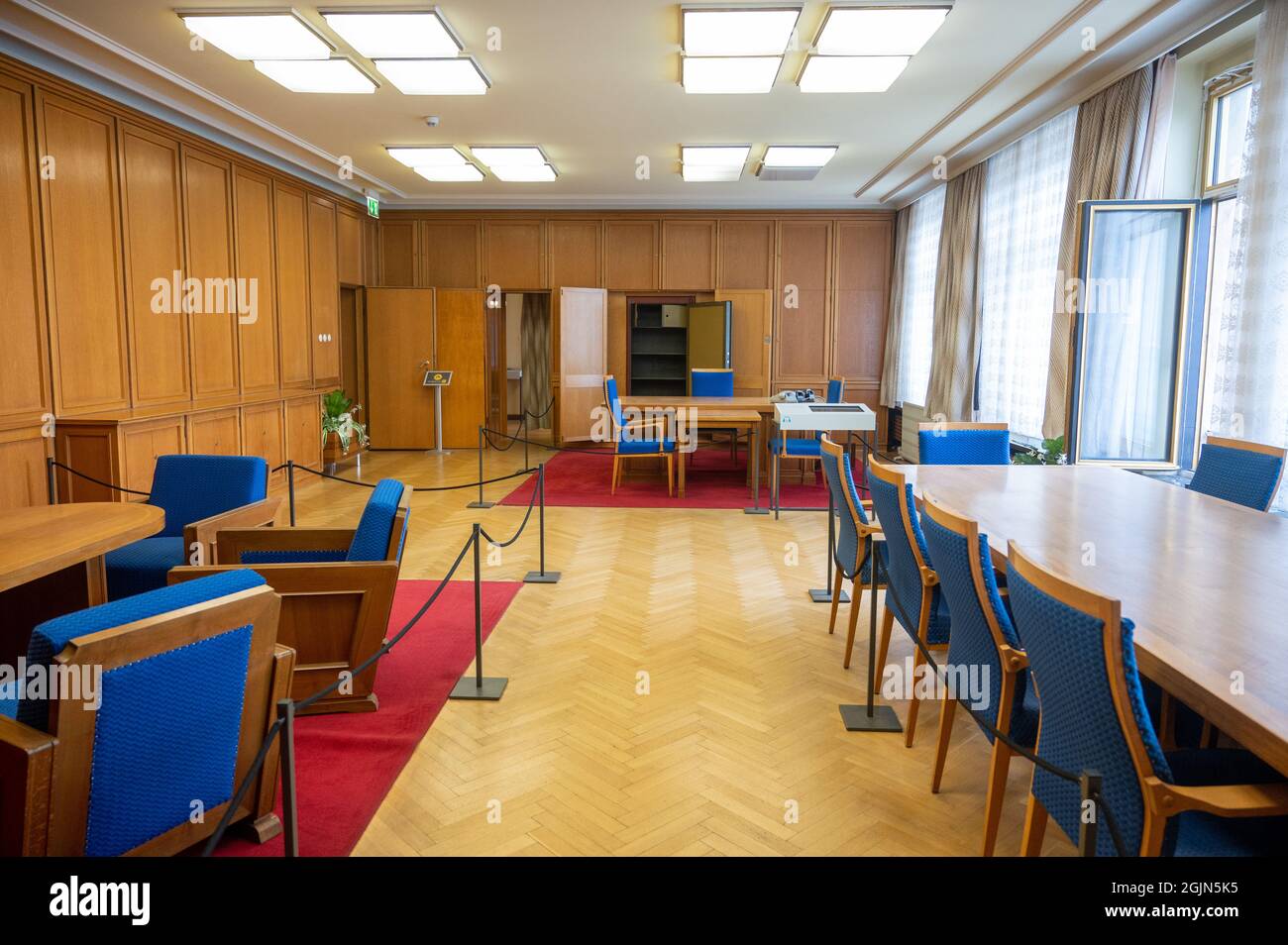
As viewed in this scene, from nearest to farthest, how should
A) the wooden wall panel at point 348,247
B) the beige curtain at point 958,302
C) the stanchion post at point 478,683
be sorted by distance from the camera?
1. the stanchion post at point 478,683
2. the beige curtain at point 958,302
3. the wooden wall panel at point 348,247

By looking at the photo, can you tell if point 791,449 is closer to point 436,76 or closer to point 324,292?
point 436,76

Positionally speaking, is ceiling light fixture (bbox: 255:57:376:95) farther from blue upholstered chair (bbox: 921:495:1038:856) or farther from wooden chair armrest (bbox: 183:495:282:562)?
blue upholstered chair (bbox: 921:495:1038:856)

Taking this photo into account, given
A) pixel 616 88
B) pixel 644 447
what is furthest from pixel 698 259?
pixel 616 88

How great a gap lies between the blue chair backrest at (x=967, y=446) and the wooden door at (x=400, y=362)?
26.3 feet

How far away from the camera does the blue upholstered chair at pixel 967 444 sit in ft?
17.1

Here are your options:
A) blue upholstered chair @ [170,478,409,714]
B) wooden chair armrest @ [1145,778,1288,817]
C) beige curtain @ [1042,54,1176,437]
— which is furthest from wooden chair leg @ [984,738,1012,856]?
beige curtain @ [1042,54,1176,437]

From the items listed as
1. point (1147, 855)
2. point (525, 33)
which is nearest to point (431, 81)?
point (525, 33)

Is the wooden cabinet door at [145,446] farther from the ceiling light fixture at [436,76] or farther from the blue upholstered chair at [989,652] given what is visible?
the blue upholstered chair at [989,652]

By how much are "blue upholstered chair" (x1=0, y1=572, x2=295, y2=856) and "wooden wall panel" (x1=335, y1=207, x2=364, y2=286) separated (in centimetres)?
903

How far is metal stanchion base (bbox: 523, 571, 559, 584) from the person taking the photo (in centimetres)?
549

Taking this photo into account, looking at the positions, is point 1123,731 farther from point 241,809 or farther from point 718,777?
point 241,809

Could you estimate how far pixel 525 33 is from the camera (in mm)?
5398

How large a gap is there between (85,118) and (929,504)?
20.8 feet


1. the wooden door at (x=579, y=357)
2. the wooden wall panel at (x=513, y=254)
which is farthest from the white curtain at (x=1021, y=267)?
the wooden wall panel at (x=513, y=254)
